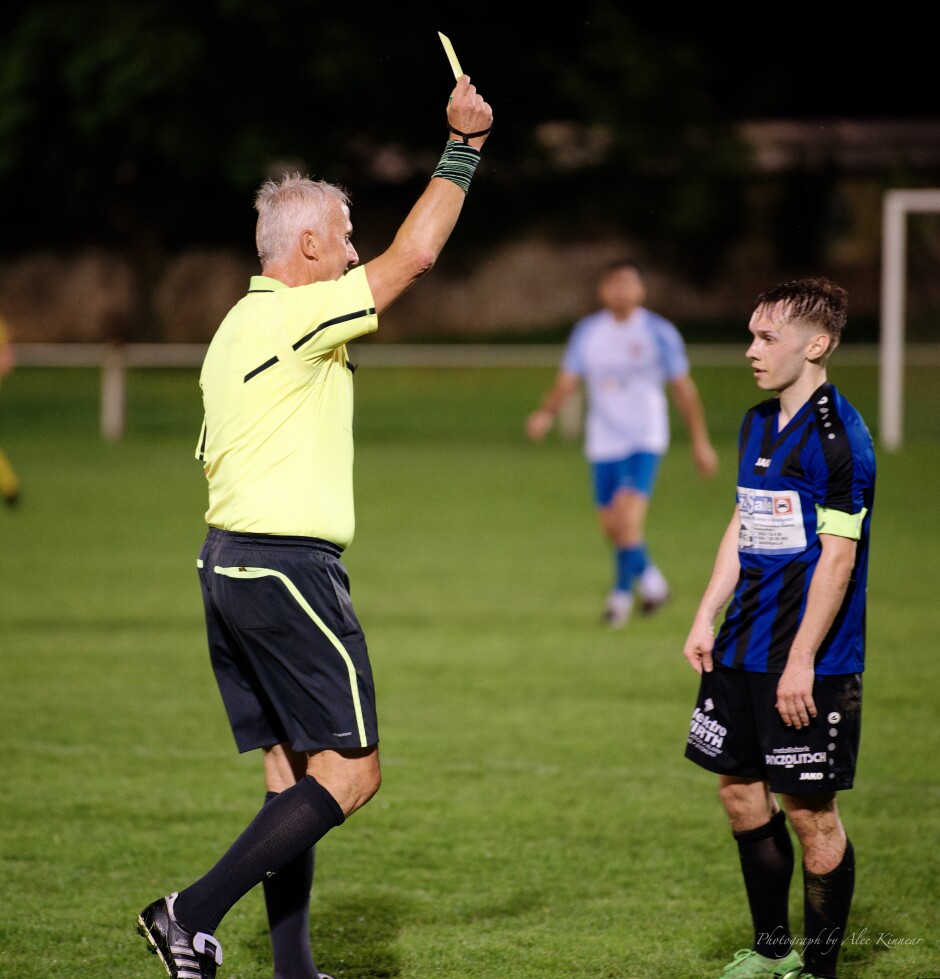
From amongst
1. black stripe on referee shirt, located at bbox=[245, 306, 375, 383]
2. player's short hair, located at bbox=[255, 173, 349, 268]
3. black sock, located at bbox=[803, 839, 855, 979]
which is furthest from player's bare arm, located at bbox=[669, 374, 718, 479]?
black stripe on referee shirt, located at bbox=[245, 306, 375, 383]

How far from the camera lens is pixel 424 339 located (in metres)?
39.3

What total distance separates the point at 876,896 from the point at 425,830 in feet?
5.51

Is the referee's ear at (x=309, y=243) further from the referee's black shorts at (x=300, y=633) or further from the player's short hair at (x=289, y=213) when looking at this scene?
the referee's black shorts at (x=300, y=633)

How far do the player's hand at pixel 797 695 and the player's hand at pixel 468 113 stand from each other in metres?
1.59

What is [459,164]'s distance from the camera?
156 inches

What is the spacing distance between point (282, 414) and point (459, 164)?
794mm

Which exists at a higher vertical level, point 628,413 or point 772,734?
point 628,413

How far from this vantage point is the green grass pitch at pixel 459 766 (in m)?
4.73

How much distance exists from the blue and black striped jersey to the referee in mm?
1041

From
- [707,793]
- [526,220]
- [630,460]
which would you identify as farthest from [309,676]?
[526,220]

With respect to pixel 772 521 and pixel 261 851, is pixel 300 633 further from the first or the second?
pixel 772 521

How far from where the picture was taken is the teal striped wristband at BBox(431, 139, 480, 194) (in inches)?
155

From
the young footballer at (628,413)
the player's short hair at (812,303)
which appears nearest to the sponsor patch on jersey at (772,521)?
the player's short hair at (812,303)

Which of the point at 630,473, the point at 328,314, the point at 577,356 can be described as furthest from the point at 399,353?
the point at 328,314
